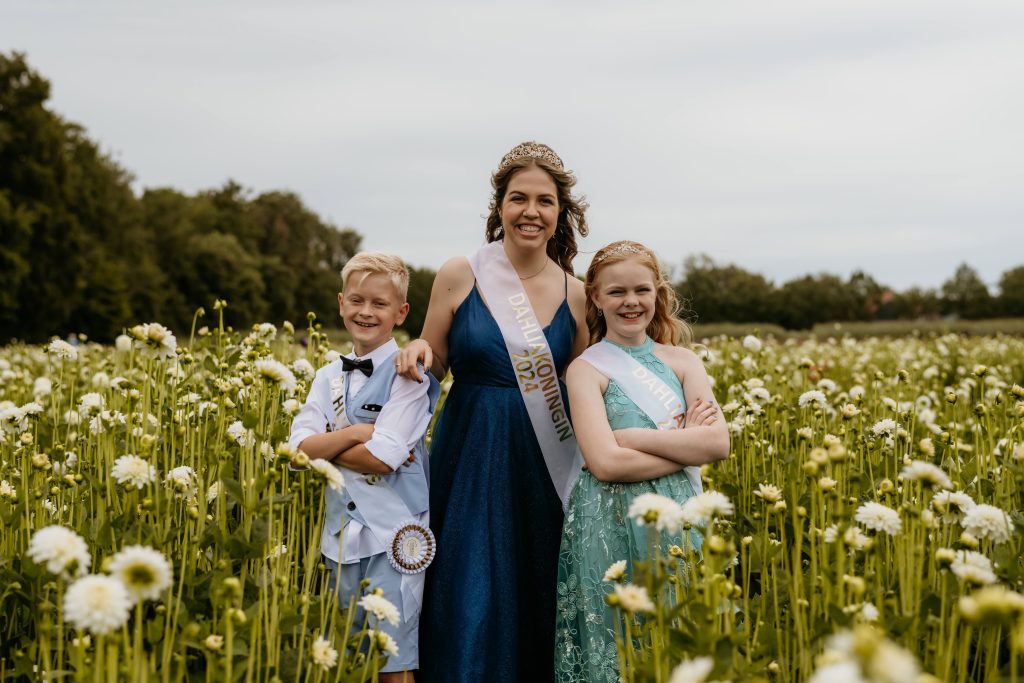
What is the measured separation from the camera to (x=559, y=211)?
13.0ft

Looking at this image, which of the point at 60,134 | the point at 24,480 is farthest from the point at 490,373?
the point at 60,134

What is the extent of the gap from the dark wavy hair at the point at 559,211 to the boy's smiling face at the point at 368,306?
2.58ft

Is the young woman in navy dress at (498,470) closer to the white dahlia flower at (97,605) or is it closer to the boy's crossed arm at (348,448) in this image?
the boy's crossed arm at (348,448)

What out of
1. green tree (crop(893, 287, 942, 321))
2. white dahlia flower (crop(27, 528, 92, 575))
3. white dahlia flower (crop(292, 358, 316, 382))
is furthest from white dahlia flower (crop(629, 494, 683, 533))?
green tree (crop(893, 287, 942, 321))

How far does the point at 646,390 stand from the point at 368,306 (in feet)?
3.58

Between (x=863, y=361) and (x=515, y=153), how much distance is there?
23.0 ft

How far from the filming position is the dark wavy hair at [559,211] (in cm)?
378

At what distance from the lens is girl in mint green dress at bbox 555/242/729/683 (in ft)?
10.3

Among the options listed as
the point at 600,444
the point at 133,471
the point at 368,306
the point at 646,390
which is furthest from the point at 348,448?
the point at 646,390

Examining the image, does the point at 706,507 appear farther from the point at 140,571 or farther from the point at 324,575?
the point at 324,575

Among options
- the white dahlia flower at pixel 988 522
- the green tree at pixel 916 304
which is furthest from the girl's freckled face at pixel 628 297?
the green tree at pixel 916 304

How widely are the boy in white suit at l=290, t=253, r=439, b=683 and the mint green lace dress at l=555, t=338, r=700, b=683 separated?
1.86 feet

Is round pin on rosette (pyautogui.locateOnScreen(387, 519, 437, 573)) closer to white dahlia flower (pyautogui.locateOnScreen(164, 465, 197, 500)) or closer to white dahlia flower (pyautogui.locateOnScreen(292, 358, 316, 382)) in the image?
white dahlia flower (pyautogui.locateOnScreen(164, 465, 197, 500))

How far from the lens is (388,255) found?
3498 mm
